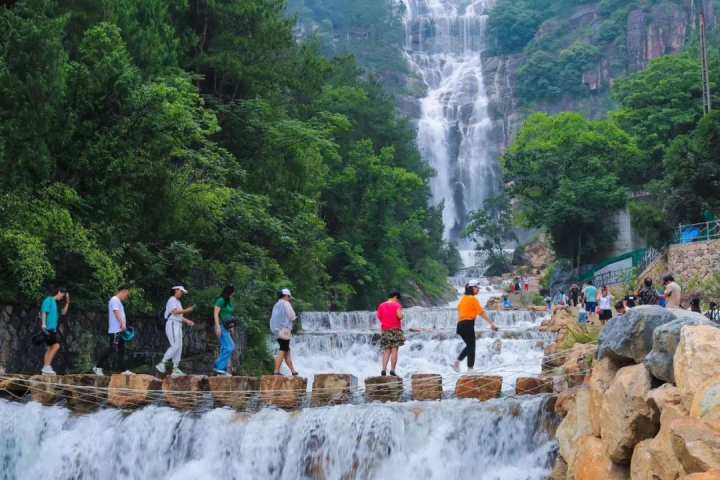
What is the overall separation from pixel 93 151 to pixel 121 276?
2371 millimetres

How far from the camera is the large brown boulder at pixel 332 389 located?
13.4 meters

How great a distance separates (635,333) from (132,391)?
24.5ft

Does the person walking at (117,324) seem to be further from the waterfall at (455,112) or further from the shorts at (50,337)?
the waterfall at (455,112)

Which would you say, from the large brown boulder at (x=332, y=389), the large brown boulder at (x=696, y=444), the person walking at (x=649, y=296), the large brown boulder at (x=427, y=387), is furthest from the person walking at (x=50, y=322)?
the person walking at (x=649, y=296)

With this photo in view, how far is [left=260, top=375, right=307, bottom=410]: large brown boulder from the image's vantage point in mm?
13555

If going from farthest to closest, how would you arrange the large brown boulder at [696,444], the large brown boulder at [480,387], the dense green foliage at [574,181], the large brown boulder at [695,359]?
the dense green foliage at [574,181]
the large brown boulder at [480,387]
the large brown boulder at [695,359]
the large brown boulder at [696,444]

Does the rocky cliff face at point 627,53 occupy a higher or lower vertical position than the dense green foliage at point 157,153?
higher

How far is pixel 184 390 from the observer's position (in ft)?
45.4

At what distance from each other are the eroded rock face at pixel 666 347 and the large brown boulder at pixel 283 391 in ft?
19.4

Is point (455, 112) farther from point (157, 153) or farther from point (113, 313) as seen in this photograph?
point (113, 313)

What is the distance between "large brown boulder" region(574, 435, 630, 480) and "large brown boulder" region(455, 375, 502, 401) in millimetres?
2925

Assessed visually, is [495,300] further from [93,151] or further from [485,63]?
[485,63]

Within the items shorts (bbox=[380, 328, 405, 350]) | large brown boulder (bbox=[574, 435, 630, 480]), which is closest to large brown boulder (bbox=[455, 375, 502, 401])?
shorts (bbox=[380, 328, 405, 350])

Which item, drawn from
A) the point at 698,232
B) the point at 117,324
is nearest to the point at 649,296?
the point at 117,324
